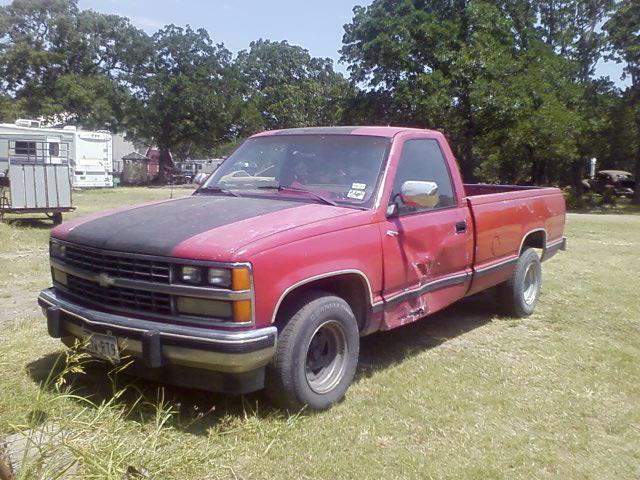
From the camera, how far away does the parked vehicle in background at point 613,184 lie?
114 feet

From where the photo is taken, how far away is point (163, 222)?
14.2 feet

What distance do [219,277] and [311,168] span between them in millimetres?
1755

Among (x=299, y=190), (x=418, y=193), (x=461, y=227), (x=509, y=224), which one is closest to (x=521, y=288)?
(x=509, y=224)

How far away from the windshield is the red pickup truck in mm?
12

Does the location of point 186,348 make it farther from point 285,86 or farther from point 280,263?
point 285,86

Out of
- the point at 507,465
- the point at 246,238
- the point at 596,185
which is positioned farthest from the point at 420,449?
the point at 596,185

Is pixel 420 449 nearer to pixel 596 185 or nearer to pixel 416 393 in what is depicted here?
pixel 416 393

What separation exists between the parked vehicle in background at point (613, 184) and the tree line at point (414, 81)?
1.80 meters

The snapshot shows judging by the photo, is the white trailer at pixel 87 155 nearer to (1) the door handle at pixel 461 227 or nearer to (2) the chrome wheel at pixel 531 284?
(2) the chrome wheel at pixel 531 284

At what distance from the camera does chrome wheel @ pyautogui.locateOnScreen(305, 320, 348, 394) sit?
444 cm

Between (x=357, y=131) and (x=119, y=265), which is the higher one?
(x=357, y=131)

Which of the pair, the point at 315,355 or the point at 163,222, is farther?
the point at 315,355

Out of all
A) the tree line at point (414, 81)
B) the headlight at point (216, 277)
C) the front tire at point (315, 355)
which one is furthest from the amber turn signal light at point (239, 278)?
the tree line at point (414, 81)

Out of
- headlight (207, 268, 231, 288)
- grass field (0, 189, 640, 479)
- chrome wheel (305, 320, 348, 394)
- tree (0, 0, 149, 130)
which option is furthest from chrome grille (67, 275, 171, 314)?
tree (0, 0, 149, 130)
